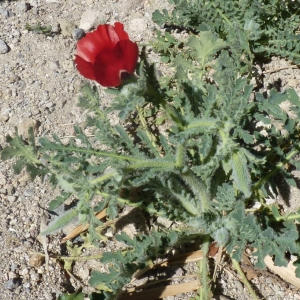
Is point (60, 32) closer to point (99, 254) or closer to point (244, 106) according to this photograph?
point (99, 254)

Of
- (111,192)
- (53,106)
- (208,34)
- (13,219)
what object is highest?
(208,34)

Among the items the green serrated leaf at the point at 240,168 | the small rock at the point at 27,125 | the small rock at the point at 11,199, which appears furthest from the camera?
the small rock at the point at 27,125

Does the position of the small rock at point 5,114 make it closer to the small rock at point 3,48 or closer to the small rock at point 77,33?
the small rock at point 3,48

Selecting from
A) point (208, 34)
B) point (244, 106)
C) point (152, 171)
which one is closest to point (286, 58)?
point (208, 34)

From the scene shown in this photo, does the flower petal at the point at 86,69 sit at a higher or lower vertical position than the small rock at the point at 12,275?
higher

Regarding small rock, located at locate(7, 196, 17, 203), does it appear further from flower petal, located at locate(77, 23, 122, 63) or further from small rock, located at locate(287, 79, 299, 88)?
small rock, located at locate(287, 79, 299, 88)

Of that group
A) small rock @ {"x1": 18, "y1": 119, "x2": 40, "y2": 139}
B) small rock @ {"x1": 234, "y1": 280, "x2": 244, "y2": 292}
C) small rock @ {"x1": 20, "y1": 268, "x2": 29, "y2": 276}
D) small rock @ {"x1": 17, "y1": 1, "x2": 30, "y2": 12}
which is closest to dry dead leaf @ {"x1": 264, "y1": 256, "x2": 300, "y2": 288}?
small rock @ {"x1": 234, "y1": 280, "x2": 244, "y2": 292}

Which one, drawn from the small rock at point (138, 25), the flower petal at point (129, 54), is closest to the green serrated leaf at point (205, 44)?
the flower petal at point (129, 54)
